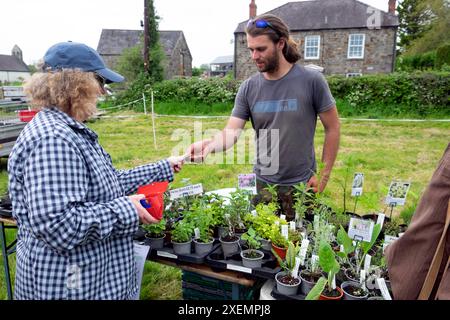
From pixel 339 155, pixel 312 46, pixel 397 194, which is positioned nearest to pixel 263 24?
pixel 397 194

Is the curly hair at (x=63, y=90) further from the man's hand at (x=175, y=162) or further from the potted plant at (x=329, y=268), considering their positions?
the potted plant at (x=329, y=268)

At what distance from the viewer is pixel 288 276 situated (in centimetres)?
150

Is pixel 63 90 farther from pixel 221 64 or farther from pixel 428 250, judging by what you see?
pixel 221 64

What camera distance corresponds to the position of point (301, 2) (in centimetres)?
1978

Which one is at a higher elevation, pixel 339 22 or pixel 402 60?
pixel 339 22

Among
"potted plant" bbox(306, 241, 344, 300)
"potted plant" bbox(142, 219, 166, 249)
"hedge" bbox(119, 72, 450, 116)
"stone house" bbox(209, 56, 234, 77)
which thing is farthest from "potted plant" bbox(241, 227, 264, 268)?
"stone house" bbox(209, 56, 234, 77)

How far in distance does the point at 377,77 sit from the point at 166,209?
10.3 m

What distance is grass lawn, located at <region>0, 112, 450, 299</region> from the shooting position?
3137 mm

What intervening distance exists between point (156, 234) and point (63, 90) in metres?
0.93

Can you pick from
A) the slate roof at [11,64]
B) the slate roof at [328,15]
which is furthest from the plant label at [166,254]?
the slate roof at [11,64]

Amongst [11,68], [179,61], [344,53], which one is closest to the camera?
[344,53]

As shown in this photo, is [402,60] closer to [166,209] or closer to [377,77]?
[377,77]

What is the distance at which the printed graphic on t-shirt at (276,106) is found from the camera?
7.33ft
